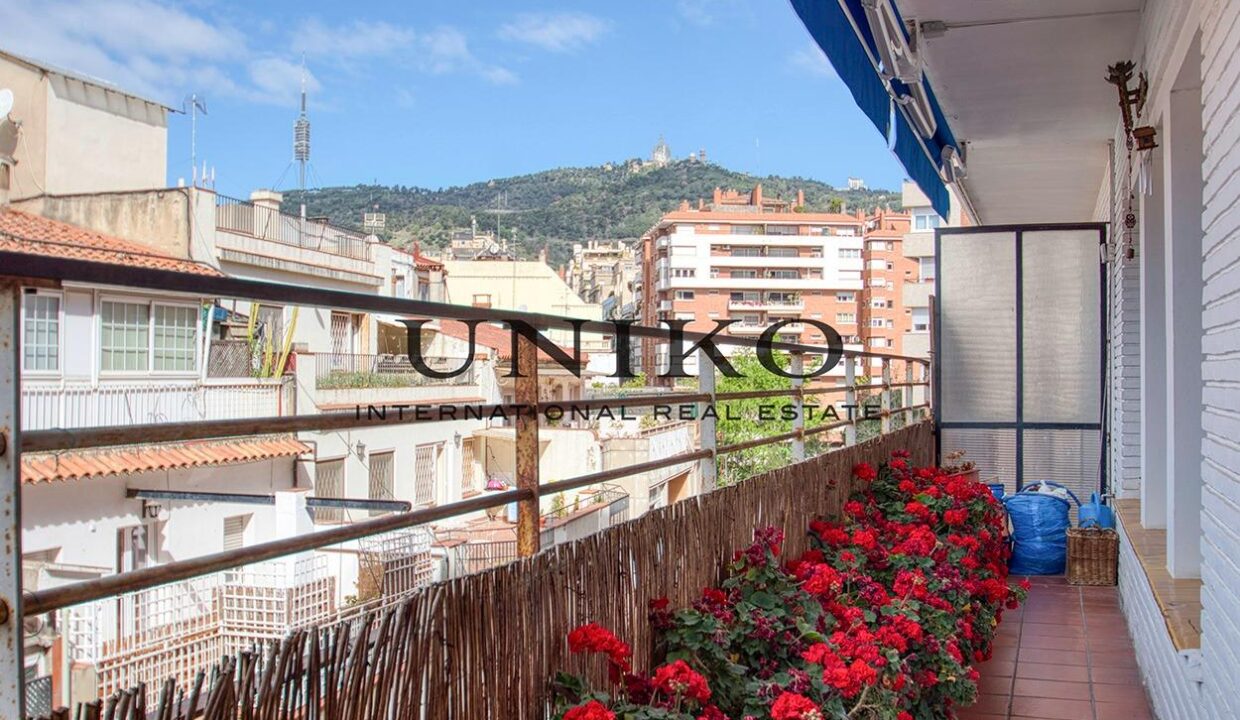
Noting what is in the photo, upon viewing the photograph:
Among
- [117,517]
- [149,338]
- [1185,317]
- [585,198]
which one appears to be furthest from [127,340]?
[585,198]

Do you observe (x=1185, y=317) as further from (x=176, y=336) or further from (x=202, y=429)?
(x=176, y=336)

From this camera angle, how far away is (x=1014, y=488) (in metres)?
8.44

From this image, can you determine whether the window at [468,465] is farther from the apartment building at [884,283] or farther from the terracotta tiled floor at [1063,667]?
the apartment building at [884,283]

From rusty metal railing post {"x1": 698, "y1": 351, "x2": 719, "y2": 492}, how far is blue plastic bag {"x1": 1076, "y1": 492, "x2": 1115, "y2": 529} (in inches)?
180

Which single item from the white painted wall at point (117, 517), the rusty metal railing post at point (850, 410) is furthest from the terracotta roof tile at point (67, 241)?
the rusty metal railing post at point (850, 410)

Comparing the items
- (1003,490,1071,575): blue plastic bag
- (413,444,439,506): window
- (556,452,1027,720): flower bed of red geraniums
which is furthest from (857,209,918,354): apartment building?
(556,452,1027,720): flower bed of red geraniums

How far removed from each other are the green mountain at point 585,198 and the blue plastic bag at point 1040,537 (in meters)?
77.0

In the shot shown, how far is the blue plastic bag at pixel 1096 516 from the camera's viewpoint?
698 centimetres

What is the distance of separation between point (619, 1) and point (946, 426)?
120 m

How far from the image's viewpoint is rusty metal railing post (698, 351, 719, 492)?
3.31 m

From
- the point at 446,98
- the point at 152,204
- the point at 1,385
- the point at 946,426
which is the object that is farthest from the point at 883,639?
the point at 446,98

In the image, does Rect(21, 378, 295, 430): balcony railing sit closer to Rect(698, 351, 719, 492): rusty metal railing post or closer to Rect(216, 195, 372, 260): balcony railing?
Rect(698, 351, 719, 492): rusty metal railing post

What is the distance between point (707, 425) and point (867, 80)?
174 centimetres

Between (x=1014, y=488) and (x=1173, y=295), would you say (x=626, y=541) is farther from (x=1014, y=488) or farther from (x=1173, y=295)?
(x=1014, y=488)
